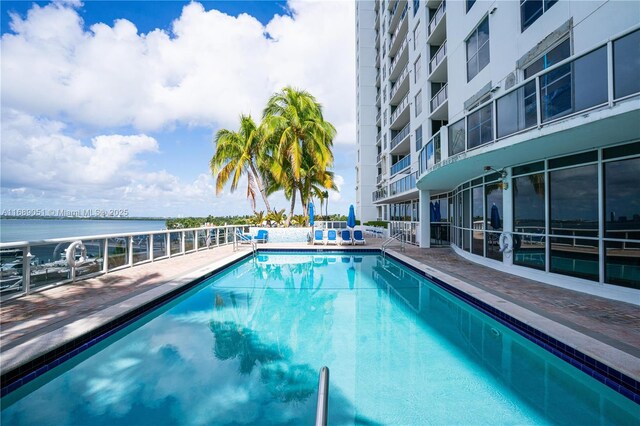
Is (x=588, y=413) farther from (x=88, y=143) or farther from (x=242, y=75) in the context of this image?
(x=88, y=143)

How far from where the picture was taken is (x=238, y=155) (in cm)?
2169

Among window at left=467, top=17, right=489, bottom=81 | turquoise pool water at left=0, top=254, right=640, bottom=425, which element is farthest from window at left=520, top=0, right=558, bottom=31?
turquoise pool water at left=0, top=254, right=640, bottom=425

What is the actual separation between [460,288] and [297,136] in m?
16.6

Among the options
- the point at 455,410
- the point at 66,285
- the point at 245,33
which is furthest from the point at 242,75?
the point at 455,410

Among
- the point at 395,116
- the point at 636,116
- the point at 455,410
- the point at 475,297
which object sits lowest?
the point at 455,410

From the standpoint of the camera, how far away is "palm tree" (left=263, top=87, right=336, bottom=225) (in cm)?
2031

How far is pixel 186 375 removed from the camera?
13.7ft

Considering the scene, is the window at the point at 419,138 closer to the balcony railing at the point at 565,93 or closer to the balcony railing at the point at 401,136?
the balcony railing at the point at 401,136

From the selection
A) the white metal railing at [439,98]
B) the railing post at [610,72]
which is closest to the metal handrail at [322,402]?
the railing post at [610,72]

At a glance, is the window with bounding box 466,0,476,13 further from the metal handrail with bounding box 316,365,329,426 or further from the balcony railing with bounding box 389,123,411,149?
the metal handrail with bounding box 316,365,329,426

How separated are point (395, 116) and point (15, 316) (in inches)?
1047

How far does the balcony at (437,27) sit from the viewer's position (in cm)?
1634

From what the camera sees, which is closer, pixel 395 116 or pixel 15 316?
pixel 15 316

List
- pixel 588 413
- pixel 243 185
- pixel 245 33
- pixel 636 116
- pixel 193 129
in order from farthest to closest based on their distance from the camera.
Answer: pixel 193 129, pixel 243 185, pixel 245 33, pixel 636 116, pixel 588 413
